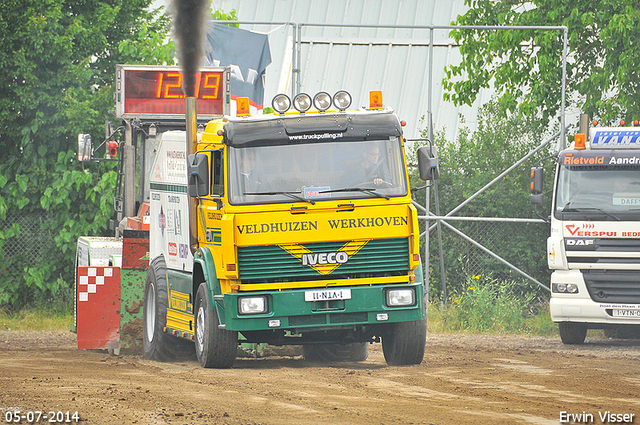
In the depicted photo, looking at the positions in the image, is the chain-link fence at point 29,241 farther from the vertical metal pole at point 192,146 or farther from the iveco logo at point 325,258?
the iveco logo at point 325,258

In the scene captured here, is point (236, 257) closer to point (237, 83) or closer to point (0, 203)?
point (237, 83)

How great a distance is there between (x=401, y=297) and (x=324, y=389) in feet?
6.21

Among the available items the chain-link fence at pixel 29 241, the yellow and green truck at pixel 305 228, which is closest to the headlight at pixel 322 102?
the yellow and green truck at pixel 305 228

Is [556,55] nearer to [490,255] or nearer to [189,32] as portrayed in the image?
[490,255]

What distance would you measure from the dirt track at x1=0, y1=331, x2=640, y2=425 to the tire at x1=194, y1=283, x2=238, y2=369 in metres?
0.18

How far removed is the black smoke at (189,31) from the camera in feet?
42.6

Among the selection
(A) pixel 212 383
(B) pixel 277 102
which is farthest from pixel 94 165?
(A) pixel 212 383

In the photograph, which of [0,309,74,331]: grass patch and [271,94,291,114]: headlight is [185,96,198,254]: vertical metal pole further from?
[0,309,74,331]: grass patch

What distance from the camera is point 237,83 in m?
18.2

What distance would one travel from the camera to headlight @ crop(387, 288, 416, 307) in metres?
10.6

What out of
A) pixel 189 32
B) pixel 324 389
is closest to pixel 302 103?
pixel 189 32

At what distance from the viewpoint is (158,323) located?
41.3ft

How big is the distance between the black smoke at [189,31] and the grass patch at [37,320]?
645 centimetres

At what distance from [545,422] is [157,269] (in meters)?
6.70
